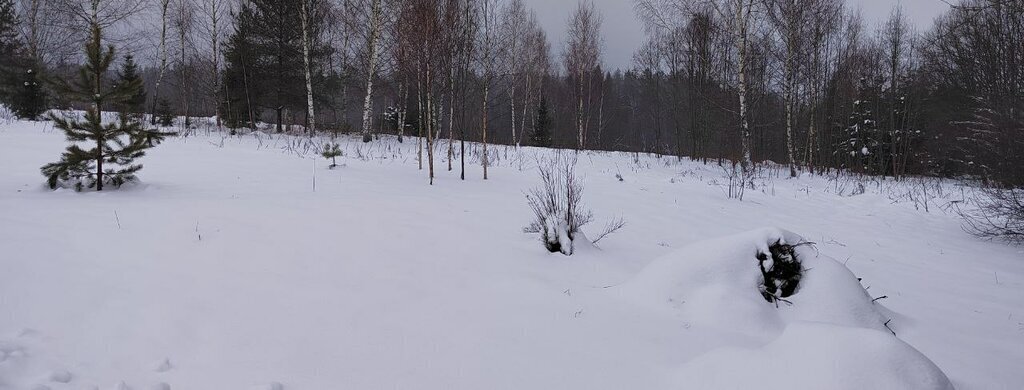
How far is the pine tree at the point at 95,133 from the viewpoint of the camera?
4.74 metres

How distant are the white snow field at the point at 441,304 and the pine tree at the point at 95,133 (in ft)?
1.01

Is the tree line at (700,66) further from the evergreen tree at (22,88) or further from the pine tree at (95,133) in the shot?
the pine tree at (95,133)

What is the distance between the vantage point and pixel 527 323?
2494 mm

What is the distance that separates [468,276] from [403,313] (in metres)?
0.72

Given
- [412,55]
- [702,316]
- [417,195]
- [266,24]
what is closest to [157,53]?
[266,24]

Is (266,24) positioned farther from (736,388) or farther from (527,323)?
(736,388)

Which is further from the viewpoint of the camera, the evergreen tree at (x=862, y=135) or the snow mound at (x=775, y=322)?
the evergreen tree at (x=862, y=135)

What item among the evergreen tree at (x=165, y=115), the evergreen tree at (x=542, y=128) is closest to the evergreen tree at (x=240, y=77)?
the evergreen tree at (x=165, y=115)

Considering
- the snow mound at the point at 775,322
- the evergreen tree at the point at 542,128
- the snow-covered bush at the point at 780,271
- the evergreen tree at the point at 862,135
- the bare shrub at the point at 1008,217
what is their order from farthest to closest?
the evergreen tree at the point at 542,128 < the evergreen tree at the point at 862,135 < the bare shrub at the point at 1008,217 < the snow-covered bush at the point at 780,271 < the snow mound at the point at 775,322

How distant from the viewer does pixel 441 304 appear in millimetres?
2664

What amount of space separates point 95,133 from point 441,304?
188 inches

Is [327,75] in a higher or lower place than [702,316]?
higher

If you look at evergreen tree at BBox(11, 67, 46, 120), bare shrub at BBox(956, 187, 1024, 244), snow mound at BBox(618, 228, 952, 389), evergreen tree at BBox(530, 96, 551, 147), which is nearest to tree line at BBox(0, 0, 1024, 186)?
evergreen tree at BBox(11, 67, 46, 120)

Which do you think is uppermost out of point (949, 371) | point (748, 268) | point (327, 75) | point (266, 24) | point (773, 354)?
point (266, 24)
